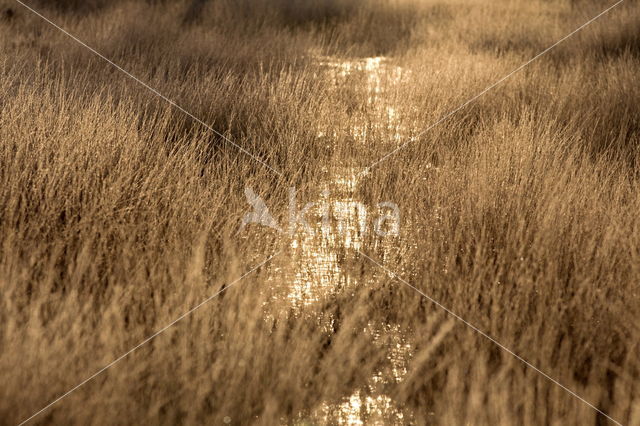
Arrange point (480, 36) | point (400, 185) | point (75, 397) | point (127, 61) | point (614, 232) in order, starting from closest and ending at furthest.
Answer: point (75, 397) → point (614, 232) → point (400, 185) → point (127, 61) → point (480, 36)

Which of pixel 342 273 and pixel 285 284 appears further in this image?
pixel 342 273

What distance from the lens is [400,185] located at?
357 centimetres

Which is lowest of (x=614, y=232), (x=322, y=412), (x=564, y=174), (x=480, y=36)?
(x=322, y=412)

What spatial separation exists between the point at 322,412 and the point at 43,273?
1139mm

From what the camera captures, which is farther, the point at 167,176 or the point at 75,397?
the point at 167,176

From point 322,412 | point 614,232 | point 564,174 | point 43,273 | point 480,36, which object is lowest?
point 322,412

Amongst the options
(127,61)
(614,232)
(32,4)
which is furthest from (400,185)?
(32,4)

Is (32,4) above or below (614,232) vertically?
above

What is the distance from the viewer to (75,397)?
2162 millimetres

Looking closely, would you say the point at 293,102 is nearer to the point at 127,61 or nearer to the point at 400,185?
the point at 400,185

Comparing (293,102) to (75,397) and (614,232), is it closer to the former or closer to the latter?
(614,232)

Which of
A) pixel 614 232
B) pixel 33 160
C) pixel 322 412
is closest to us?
pixel 322 412

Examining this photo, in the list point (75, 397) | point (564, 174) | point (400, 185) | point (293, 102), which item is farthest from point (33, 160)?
point (564, 174)

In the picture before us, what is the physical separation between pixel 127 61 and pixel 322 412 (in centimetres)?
490
